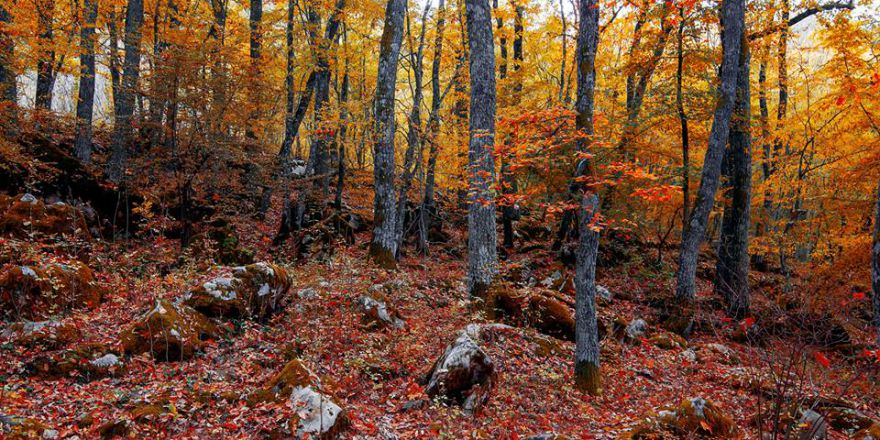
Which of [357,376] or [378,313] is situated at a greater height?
[378,313]

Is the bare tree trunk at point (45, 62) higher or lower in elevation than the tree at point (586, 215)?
higher

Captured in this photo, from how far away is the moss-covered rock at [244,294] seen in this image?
24.5 feet

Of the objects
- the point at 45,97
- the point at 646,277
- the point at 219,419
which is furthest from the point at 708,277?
the point at 45,97

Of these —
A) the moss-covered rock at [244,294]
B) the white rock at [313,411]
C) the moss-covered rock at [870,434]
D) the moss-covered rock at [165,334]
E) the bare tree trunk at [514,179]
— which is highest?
the bare tree trunk at [514,179]

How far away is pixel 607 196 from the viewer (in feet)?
46.6

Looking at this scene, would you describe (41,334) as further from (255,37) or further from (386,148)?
(255,37)

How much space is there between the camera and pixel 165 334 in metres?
6.34

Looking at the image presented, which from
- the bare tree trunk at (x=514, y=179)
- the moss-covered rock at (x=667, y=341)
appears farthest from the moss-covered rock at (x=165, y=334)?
the bare tree trunk at (x=514, y=179)

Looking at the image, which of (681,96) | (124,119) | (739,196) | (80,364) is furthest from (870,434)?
(124,119)

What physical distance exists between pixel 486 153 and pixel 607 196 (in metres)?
6.71

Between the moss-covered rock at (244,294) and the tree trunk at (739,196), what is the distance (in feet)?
40.0

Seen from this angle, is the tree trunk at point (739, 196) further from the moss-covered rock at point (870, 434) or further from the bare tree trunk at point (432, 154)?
the bare tree trunk at point (432, 154)

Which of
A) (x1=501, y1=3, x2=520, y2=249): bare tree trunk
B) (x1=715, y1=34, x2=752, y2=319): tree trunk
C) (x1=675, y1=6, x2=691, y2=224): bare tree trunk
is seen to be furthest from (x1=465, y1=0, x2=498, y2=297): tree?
(x1=715, y1=34, x2=752, y2=319): tree trunk

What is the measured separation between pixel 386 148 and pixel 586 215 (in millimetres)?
6371
